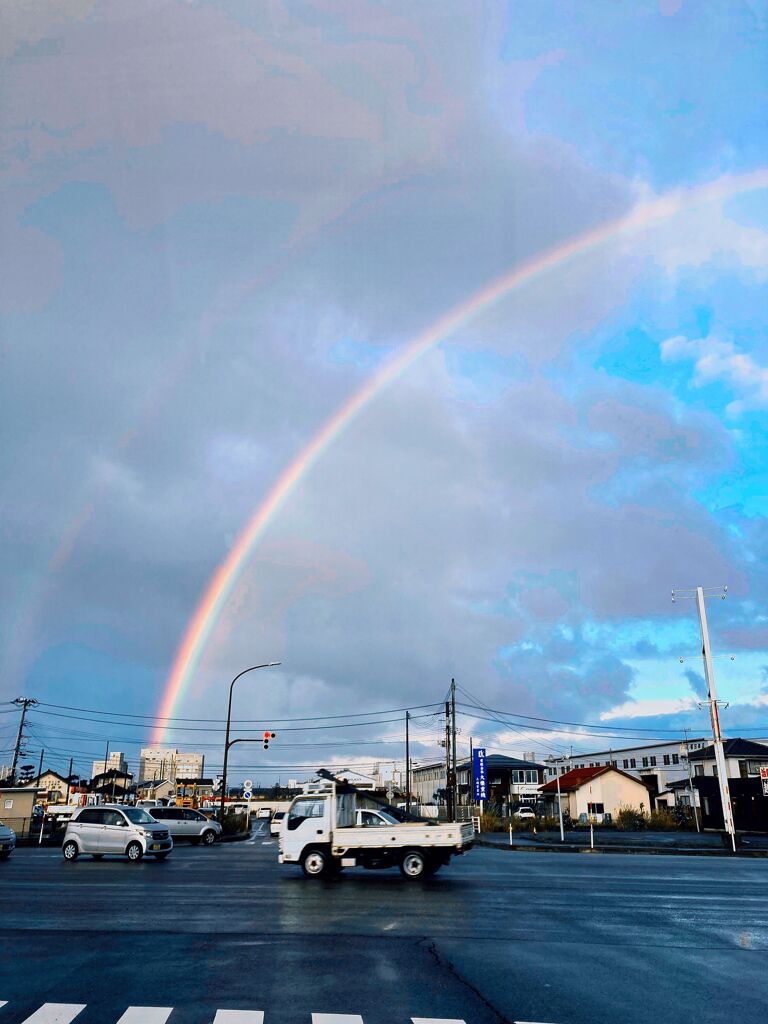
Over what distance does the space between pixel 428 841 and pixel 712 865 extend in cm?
1273

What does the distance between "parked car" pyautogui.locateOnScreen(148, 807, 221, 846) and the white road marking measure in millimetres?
35651

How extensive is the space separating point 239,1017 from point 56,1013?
1.76m

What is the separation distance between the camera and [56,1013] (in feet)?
24.2

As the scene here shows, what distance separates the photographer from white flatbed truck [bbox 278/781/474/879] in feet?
66.4

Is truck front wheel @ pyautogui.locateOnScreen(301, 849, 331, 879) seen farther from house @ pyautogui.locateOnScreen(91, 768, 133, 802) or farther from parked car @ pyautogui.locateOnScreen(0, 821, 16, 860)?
house @ pyautogui.locateOnScreen(91, 768, 133, 802)

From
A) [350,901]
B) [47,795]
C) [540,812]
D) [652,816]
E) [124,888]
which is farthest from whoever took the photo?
[47,795]

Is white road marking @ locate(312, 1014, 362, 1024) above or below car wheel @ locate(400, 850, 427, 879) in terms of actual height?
below

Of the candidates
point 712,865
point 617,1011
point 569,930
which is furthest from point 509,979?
point 712,865

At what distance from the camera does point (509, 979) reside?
350 inches

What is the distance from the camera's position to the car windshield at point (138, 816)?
92.5ft

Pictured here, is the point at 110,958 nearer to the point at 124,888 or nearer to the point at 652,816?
the point at 124,888

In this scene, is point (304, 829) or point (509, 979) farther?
point (304, 829)

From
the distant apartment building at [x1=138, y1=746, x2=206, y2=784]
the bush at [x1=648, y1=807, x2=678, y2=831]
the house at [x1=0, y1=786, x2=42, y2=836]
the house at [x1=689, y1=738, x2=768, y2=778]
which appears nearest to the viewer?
the house at [x1=0, y1=786, x2=42, y2=836]

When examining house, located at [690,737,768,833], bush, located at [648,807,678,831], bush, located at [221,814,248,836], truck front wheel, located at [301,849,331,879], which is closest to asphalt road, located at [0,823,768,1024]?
truck front wheel, located at [301,849,331,879]
